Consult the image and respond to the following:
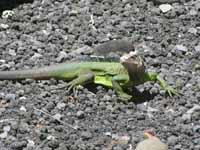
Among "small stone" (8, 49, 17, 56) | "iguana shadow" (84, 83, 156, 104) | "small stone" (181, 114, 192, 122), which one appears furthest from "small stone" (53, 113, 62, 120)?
"small stone" (8, 49, 17, 56)

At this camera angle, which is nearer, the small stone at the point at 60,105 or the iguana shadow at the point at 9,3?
the small stone at the point at 60,105

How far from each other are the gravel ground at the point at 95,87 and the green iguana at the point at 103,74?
2.8 inches

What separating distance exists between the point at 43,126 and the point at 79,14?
254cm

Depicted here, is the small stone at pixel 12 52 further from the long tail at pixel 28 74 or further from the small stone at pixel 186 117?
the small stone at pixel 186 117

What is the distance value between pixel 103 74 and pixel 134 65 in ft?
1.06

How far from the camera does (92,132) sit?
6223 mm

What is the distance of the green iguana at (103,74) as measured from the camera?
6898 mm

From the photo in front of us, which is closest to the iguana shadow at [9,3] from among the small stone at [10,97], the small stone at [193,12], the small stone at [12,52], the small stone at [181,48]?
the small stone at [12,52]

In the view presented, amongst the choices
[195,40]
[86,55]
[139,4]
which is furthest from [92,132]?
[139,4]

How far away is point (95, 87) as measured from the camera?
7043mm

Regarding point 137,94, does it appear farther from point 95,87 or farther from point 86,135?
point 86,135

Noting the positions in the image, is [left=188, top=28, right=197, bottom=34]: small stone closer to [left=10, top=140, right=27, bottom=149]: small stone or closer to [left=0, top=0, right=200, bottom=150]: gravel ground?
[left=0, top=0, right=200, bottom=150]: gravel ground

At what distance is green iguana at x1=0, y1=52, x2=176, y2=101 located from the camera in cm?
690

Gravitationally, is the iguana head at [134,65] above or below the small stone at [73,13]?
above
